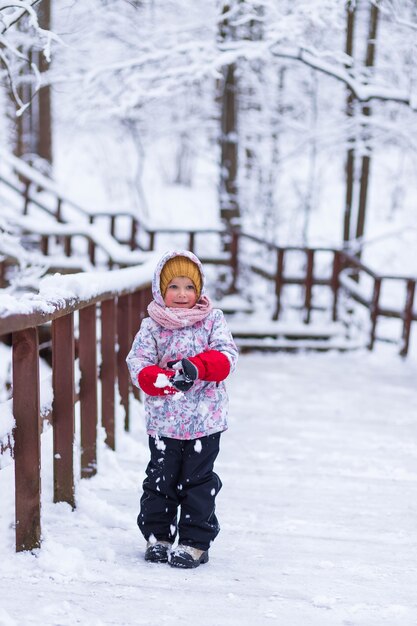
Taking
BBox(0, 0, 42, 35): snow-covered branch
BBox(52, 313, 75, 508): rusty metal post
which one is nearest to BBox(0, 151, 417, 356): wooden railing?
BBox(0, 0, 42, 35): snow-covered branch

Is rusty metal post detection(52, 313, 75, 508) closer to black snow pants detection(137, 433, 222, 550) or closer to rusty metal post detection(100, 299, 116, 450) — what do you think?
black snow pants detection(137, 433, 222, 550)

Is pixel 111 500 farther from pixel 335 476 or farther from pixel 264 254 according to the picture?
pixel 264 254

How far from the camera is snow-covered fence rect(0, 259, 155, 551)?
2584 millimetres

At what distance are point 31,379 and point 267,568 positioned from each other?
116cm

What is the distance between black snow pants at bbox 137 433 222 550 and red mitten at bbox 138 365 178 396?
28 centimetres

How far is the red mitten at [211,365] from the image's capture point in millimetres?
2695

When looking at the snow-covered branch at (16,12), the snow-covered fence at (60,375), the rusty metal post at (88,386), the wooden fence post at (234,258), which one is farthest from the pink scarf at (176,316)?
the wooden fence post at (234,258)

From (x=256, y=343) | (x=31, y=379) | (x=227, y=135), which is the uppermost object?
(x=227, y=135)

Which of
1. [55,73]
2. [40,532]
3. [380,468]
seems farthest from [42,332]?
[40,532]

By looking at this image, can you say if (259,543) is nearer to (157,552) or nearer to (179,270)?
(157,552)

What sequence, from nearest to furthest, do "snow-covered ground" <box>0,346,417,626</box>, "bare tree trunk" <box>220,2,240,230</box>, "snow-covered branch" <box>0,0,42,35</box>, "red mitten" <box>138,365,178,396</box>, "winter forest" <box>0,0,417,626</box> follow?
"snow-covered ground" <box>0,346,417,626</box>, "winter forest" <box>0,0,417,626</box>, "red mitten" <box>138,365,178,396</box>, "snow-covered branch" <box>0,0,42,35</box>, "bare tree trunk" <box>220,2,240,230</box>

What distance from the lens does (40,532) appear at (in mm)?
2781

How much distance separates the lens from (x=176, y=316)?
2.82 m

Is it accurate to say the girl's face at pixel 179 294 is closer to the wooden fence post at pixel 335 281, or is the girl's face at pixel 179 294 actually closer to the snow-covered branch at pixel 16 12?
the snow-covered branch at pixel 16 12
